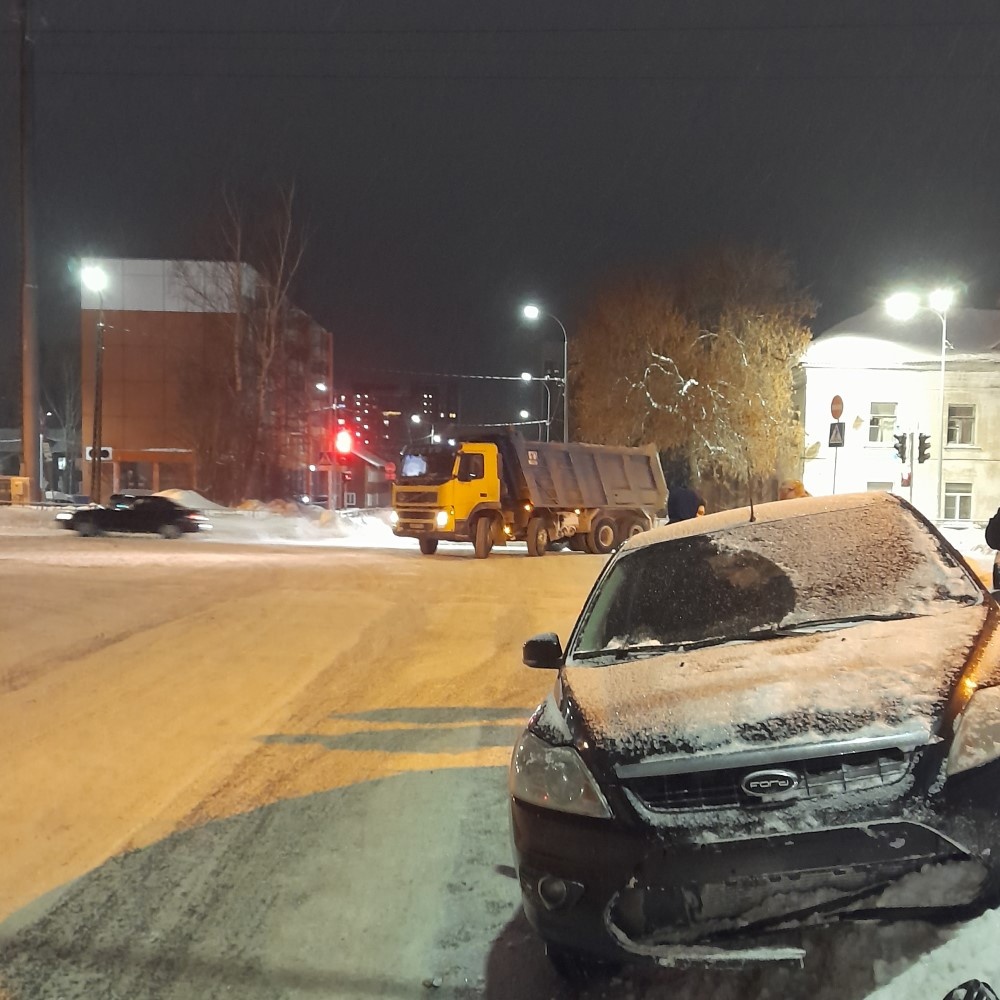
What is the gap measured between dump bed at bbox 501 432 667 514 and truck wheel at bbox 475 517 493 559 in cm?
124

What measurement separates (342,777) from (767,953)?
12.1ft

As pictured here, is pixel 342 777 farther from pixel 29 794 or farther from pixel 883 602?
pixel 883 602

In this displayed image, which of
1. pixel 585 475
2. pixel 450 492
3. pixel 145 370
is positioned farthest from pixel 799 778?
pixel 145 370

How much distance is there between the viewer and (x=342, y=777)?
6191 mm

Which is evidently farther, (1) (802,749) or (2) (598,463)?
(2) (598,463)

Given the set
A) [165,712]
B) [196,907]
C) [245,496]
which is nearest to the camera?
[196,907]

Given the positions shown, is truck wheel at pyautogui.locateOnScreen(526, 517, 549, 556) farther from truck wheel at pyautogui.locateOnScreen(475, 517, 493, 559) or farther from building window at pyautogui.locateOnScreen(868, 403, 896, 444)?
building window at pyautogui.locateOnScreen(868, 403, 896, 444)

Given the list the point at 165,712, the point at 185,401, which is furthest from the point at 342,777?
the point at 185,401

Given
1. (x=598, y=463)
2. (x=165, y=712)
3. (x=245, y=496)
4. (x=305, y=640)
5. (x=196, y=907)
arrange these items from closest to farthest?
(x=196, y=907)
(x=165, y=712)
(x=305, y=640)
(x=598, y=463)
(x=245, y=496)

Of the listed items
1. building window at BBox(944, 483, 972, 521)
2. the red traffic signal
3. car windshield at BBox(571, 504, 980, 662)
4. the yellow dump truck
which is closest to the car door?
the red traffic signal

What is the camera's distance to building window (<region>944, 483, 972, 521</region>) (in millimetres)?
41500

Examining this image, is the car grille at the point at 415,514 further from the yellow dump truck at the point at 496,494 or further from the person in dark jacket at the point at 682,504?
the person in dark jacket at the point at 682,504

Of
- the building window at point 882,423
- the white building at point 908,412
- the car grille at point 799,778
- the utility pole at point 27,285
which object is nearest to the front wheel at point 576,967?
the car grille at point 799,778

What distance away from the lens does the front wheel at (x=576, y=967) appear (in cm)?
334
